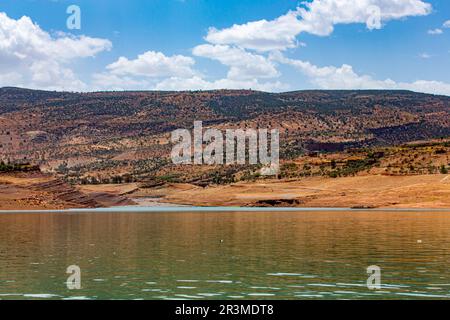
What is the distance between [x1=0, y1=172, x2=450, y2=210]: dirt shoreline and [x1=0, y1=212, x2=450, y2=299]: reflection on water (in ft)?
158

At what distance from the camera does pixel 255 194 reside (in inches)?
4668

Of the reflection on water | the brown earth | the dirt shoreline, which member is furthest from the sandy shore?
the reflection on water

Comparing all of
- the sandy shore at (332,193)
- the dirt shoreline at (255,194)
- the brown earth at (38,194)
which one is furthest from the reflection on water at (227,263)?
the sandy shore at (332,193)

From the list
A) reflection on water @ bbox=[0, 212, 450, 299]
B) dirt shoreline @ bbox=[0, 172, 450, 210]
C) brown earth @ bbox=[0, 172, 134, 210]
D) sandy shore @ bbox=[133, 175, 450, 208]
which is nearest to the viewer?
reflection on water @ bbox=[0, 212, 450, 299]

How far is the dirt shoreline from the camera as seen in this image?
331 feet

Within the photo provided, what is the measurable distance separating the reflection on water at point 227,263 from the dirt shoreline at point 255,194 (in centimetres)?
4820

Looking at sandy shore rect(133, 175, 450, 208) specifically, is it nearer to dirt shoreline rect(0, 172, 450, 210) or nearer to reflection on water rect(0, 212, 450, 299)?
dirt shoreline rect(0, 172, 450, 210)

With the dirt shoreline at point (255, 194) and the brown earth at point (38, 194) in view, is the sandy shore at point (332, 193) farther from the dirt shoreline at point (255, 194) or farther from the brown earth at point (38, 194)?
the brown earth at point (38, 194)

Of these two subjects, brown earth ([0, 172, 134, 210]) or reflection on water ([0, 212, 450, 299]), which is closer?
reflection on water ([0, 212, 450, 299])

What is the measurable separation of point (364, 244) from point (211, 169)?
366 ft

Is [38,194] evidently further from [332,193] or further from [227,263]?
[227,263]

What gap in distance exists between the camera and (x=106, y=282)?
2756 cm
